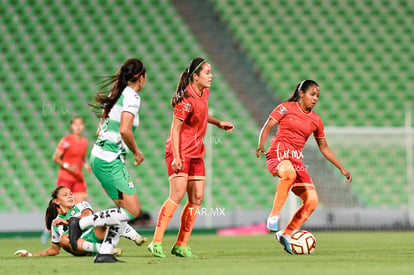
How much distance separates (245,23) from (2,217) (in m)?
7.68

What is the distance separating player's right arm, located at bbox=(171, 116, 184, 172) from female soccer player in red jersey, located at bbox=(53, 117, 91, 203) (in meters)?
4.67

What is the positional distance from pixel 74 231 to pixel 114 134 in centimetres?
119

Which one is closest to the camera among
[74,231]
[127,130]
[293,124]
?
[127,130]

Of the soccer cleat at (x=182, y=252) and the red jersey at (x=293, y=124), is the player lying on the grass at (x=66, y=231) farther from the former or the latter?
the red jersey at (x=293, y=124)

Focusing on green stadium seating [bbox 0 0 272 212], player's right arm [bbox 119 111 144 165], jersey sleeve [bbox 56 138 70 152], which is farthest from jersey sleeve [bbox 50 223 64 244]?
green stadium seating [bbox 0 0 272 212]

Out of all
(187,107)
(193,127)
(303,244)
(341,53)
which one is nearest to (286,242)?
(303,244)

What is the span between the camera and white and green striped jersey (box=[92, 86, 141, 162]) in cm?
660

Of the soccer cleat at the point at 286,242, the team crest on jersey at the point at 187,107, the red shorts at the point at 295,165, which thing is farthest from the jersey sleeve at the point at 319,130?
the team crest on jersey at the point at 187,107

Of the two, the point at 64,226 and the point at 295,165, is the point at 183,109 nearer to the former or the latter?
the point at 295,165

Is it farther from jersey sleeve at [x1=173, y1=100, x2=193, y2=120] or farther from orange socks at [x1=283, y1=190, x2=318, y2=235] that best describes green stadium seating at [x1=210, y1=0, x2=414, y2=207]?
jersey sleeve at [x1=173, y1=100, x2=193, y2=120]

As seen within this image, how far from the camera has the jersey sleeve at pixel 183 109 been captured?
24.3 ft

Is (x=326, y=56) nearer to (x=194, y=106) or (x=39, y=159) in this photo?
(x=39, y=159)

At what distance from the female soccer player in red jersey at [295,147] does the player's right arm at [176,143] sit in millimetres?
1267

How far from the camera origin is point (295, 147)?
8.63 metres
